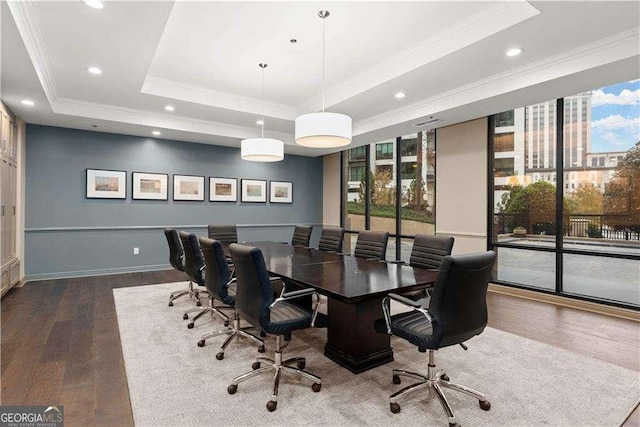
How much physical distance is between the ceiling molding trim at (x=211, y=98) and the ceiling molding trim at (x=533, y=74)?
76.7 inches

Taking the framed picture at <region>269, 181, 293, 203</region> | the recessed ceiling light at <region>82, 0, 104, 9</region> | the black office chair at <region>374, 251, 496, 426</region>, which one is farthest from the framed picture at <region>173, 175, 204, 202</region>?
the black office chair at <region>374, 251, 496, 426</region>

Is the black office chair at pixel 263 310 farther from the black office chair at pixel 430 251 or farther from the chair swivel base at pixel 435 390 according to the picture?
the black office chair at pixel 430 251

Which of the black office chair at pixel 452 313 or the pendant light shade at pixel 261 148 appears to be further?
the pendant light shade at pixel 261 148

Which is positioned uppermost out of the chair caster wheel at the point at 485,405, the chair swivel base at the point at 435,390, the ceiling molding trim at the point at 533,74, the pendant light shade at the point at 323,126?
the ceiling molding trim at the point at 533,74

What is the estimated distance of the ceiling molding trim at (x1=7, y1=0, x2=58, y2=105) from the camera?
267 centimetres

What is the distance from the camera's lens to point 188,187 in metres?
6.98

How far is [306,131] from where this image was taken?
330cm

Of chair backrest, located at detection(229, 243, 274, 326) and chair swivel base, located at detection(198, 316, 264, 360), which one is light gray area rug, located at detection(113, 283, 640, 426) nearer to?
chair swivel base, located at detection(198, 316, 264, 360)

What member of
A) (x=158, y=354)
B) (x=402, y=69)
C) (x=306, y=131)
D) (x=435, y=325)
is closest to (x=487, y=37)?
(x=402, y=69)

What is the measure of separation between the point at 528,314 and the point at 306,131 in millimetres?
3416

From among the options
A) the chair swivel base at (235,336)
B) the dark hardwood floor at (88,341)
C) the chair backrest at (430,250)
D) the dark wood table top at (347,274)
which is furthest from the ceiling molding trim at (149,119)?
the chair backrest at (430,250)

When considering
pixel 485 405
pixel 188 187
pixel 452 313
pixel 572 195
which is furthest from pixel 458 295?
pixel 188 187

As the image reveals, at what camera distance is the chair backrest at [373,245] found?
4.14 metres

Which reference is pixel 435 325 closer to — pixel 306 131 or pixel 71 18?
pixel 306 131
